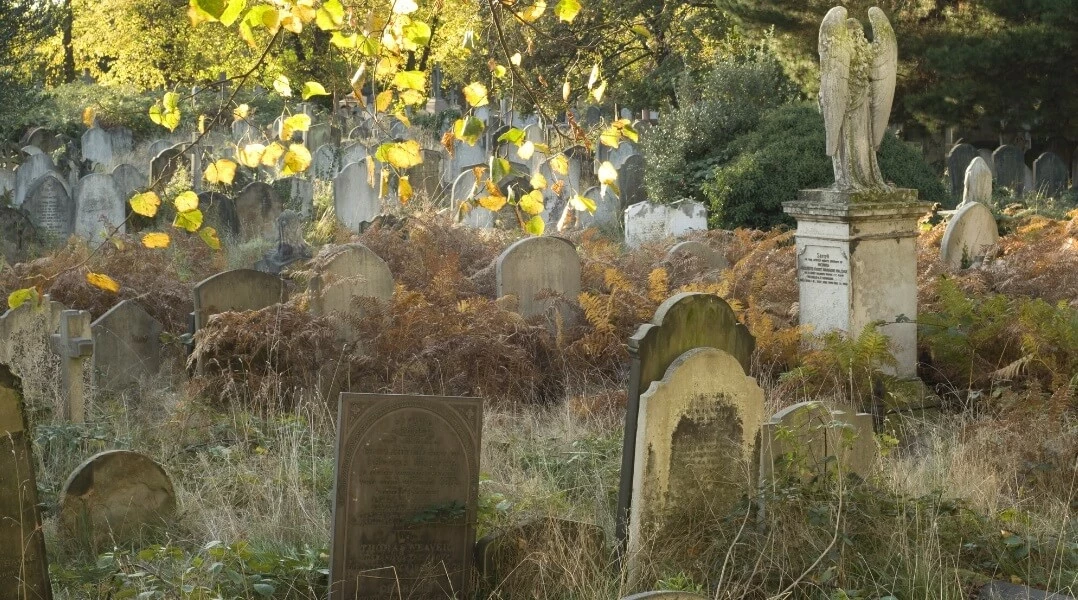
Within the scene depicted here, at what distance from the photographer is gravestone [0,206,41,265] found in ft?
44.9

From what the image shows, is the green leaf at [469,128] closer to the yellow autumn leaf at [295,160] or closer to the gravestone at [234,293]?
the yellow autumn leaf at [295,160]

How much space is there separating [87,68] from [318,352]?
119ft

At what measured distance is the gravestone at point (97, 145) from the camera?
2747cm

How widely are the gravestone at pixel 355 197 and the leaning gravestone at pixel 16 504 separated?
11325 millimetres

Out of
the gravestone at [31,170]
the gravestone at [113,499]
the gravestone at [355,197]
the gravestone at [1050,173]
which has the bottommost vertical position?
the gravestone at [113,499]

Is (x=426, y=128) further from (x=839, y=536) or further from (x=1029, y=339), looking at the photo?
(x=839, y=536)

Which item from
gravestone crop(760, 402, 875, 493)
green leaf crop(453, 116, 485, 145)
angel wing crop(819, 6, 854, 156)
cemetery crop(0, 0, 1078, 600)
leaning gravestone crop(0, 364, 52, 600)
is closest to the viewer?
green leaf crop(453, 116, 485, 145)

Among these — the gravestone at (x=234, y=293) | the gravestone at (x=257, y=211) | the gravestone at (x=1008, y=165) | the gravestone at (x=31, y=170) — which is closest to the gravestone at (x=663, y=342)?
the gravestone at (x=234, y=293)

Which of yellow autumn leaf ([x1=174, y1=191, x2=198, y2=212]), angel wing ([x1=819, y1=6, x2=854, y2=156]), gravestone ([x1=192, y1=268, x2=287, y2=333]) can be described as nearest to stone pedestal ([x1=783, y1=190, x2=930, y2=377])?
angel wing ([x1=819, y1=6, x2=854, y2=156])

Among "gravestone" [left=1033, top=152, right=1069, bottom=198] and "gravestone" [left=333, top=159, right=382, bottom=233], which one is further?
"gravestone" [left=1033, top=152, right=1069, bottom=198]

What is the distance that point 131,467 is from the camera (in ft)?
18.3

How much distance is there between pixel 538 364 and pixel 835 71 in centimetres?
281

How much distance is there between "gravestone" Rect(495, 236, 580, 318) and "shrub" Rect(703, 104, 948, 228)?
513 centimetres

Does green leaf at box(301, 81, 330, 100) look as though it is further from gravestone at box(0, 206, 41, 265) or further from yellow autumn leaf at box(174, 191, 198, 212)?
gravestone at box(0, 206, 41, 265)
